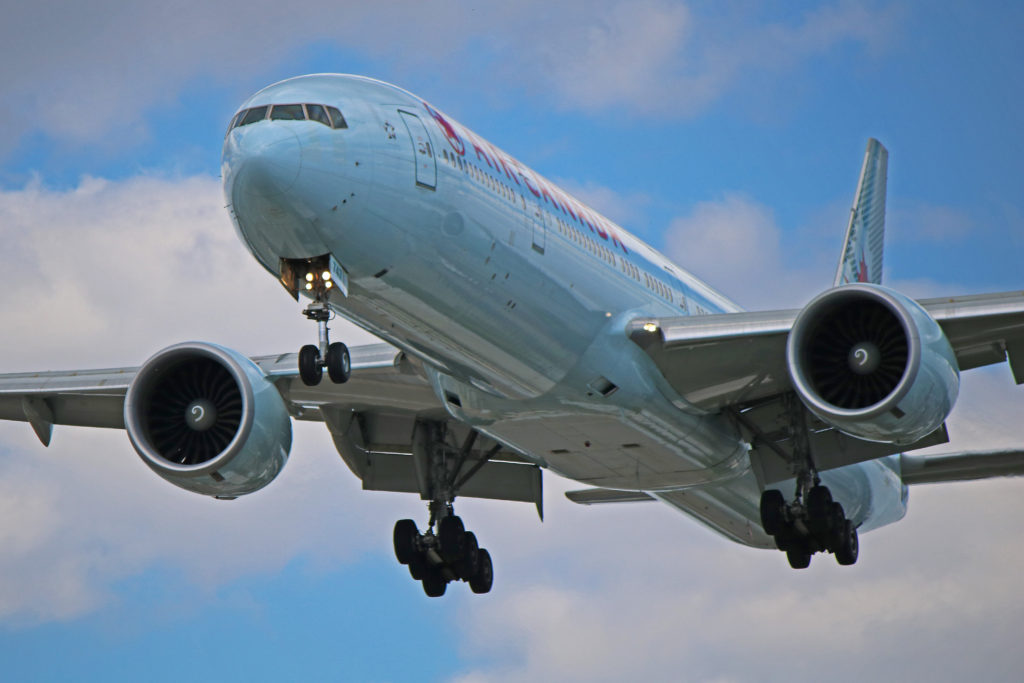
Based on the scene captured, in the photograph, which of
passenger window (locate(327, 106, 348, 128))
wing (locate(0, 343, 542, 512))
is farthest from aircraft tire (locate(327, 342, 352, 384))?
wing (locate(0, 343, 542, 512))

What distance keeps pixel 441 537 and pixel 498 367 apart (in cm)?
585

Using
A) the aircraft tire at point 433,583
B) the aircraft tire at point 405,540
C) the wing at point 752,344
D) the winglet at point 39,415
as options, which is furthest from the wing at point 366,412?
the wing at point 752,344

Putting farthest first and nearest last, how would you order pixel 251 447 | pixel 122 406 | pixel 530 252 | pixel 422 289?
pixel 122 406 < pixel 251 447 < pixel 530 252 < pixel 422 289

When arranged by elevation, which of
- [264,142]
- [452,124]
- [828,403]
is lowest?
[828,403]

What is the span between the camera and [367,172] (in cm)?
1705

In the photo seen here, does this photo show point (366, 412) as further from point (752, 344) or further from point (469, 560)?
point (752, 344)

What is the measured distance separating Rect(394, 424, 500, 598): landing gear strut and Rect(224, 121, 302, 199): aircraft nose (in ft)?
28.5

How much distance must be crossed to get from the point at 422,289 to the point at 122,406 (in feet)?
28.2

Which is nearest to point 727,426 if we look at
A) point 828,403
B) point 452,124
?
point 828,403

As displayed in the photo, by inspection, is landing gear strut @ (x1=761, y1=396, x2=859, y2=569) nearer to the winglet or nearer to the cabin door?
the cabin door

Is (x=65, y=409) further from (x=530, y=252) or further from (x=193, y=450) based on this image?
(x=530, y=252)

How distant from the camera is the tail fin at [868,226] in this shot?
1266 inches

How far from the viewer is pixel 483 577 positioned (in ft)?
82.3

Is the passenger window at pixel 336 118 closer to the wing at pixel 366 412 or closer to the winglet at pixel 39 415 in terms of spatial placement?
the wing at pixel 366 412
